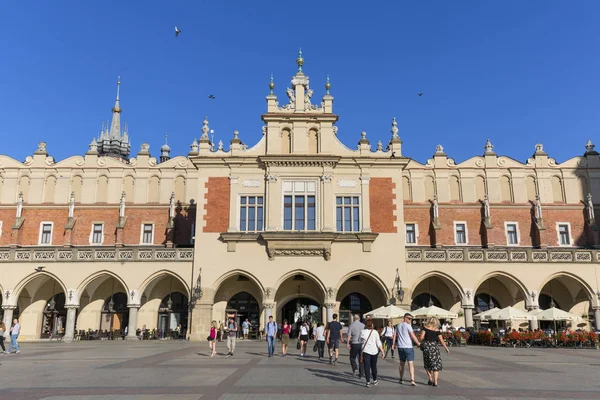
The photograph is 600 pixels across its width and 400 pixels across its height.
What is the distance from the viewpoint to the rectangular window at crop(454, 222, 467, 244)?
40181 millimetres

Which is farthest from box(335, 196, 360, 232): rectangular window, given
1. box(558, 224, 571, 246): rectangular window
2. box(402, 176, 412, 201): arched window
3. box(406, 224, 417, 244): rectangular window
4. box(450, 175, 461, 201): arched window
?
box(558, 224, 571, 246): rectangular window

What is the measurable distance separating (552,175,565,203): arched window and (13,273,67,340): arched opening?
36952mm

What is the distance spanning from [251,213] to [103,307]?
43.2ft

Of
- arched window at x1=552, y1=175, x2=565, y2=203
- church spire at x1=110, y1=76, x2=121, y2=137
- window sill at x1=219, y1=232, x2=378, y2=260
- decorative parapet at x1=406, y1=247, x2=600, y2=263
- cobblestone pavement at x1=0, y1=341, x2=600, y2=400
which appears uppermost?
church spire at x1=110, y1=76, x2=121, y2=137

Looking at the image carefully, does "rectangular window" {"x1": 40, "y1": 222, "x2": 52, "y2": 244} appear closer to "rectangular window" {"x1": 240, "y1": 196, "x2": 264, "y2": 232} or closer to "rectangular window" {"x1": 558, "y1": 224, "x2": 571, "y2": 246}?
"rectangular window" {"x1": 240, "y1": 196, "x2": 264, "y2": 232}

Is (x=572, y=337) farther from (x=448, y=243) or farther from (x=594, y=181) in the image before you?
(x=594, y=181)

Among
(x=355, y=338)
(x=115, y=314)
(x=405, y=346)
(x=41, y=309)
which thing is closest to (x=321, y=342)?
(x=355, y=338)

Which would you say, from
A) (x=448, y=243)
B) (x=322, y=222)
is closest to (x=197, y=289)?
(x=322, y=222)

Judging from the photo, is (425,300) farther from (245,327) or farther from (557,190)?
(557,190)

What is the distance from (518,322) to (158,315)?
81.5 ft

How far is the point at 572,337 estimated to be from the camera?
27047 millimetres

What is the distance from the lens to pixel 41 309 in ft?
122

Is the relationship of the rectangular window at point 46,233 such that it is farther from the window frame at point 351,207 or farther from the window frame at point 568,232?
the window frame at point 568,232

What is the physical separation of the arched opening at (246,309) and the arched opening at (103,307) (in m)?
7.88
